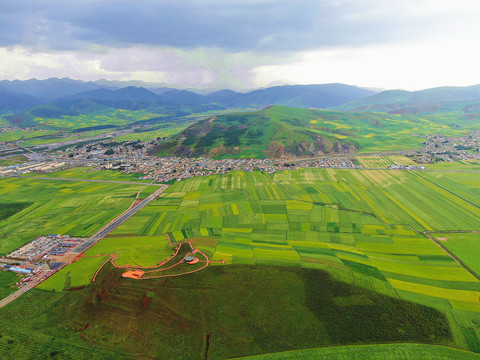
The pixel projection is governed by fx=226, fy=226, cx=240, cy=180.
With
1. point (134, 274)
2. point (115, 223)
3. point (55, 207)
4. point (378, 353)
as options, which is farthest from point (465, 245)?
point (55, 207)

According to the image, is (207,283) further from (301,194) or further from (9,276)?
(301,194)

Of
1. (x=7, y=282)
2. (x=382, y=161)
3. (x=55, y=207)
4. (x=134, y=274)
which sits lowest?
(x=7, y=282)

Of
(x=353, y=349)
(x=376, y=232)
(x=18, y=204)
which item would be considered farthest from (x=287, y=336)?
(x=18, y=204)

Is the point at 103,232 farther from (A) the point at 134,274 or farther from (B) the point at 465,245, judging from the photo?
(B) the point at 465,245

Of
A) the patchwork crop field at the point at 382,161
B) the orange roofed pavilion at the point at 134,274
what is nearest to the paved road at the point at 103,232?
the orange roofed pavilion at the point at 134,274

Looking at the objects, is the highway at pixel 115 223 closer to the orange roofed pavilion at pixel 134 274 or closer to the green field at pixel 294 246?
the green field at pixel 294 246

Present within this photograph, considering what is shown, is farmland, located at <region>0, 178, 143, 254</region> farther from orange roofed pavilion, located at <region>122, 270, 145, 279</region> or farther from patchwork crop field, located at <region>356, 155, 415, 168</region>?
patchwork crop field, located at <region>356, 155, 415, 168</region>

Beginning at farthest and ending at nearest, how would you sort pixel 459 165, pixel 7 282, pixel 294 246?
pixel 459 165 → pixel 294 246 → pixel 7 282
